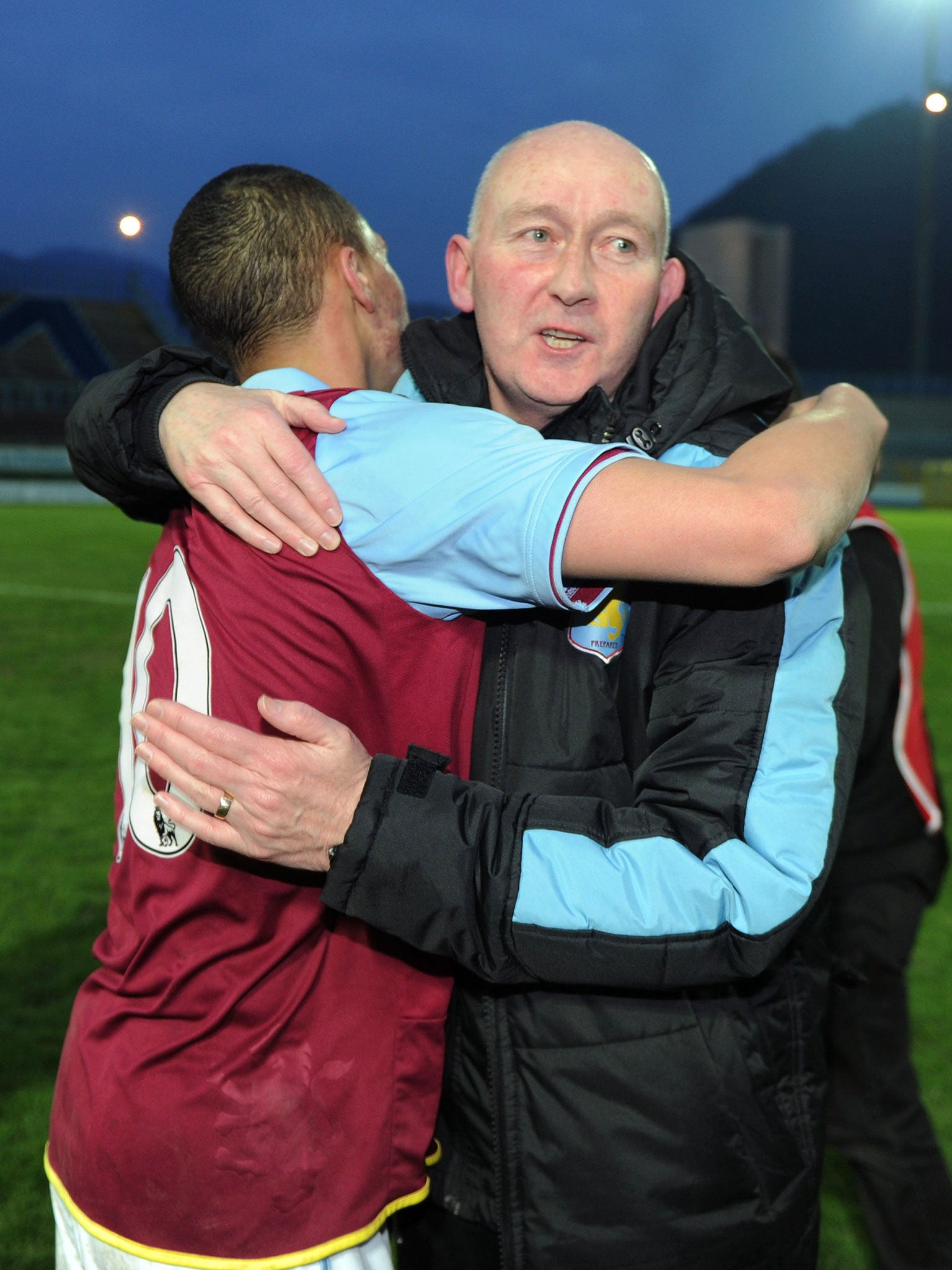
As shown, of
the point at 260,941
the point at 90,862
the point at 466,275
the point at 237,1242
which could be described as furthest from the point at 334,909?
the point at 90,862

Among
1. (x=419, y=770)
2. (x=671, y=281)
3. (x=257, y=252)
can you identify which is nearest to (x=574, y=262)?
(x=671, y=281)

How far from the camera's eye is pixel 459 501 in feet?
4.61

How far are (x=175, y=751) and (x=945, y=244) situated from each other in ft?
447

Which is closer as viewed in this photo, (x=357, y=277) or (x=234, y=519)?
(x=234, y=519)

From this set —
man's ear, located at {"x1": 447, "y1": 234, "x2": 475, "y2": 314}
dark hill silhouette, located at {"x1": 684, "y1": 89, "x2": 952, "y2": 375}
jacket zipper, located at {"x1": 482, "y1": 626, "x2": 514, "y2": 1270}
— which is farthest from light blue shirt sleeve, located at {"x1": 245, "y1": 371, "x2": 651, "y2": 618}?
dark hill silhouette, located at {"x1": 684, "y1": 89, "x2": 952, "y2": 375}

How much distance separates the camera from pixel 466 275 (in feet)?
6.97

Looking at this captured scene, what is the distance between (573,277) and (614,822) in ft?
2.81

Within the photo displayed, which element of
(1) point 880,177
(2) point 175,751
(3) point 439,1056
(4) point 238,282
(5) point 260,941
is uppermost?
(1) point 880,177

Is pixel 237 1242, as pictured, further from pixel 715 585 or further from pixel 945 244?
pixel 945 244

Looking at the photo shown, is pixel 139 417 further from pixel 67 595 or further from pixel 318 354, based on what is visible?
pixel 67 595

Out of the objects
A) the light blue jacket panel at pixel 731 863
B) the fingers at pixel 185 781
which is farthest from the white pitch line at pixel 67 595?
the light blue jacket panel at pixel 731 863

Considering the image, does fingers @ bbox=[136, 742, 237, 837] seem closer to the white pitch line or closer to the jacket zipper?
the jacket zipper

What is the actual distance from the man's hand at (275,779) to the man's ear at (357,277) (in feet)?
2.72

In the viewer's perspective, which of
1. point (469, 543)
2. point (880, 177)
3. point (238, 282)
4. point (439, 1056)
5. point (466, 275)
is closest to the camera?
point (469, 543)
